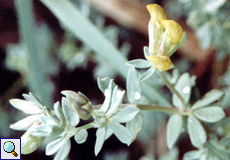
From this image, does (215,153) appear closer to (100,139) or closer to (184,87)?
(184,87)

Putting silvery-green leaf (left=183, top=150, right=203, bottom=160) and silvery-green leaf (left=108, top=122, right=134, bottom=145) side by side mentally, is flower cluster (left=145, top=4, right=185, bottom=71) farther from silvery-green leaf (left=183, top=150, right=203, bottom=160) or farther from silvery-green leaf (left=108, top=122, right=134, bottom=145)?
silvery-green leaf (left=183, top=150, right=203, bottom=160)

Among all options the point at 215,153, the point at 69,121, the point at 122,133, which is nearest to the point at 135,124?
the point at 122,133

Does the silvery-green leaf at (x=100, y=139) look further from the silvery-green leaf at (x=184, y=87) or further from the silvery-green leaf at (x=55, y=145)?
the silvery-green leaf at (x=184, y=87)

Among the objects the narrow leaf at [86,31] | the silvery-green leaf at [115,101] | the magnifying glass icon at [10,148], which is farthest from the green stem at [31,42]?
the silvery-green leaf at [115,101]

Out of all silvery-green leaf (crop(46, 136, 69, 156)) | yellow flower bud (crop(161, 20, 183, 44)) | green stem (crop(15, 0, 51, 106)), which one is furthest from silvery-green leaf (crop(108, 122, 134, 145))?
green stem (crop(15, 0, 51, 106))

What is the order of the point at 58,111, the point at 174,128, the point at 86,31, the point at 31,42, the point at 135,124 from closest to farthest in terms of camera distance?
the point at 58,111, the point at 135,124, the point at 174,128, the point at 86,31, the point at 31,42

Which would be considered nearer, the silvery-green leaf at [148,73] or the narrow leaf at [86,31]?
the silvery-green leaf at [148,73]
